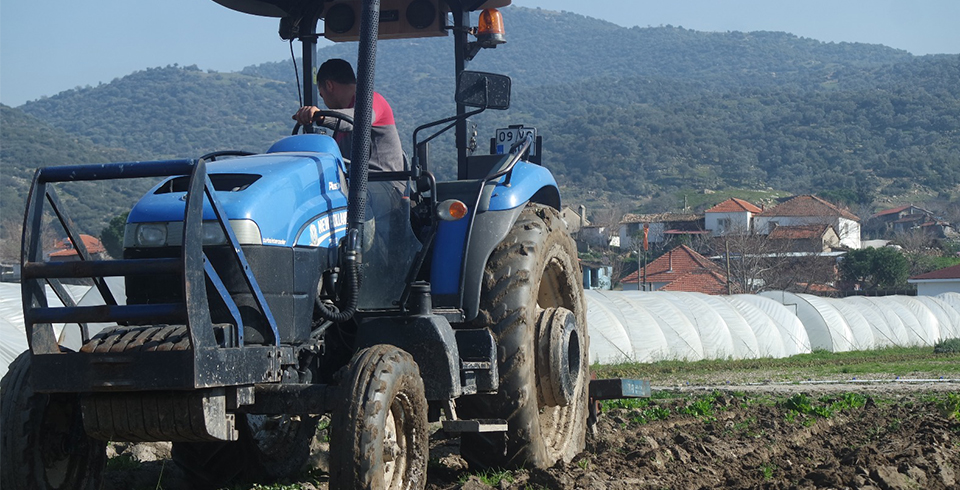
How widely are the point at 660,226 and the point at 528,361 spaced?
3314 inches

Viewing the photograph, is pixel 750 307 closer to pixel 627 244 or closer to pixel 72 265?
pixel 72 265

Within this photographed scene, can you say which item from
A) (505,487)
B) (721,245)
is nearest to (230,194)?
(505,487)

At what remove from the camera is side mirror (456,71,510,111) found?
5875mm

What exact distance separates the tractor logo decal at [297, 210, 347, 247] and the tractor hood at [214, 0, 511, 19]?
6.18 feet

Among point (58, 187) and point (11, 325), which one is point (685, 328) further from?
point (58, 187)

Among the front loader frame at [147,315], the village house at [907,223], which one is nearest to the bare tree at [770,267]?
the village house at [907,223]

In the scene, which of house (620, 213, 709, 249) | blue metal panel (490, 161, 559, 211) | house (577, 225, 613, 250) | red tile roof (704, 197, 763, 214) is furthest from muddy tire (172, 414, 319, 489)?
red tile roof (704, 197, 763, 214)

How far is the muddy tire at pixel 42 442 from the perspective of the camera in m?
4.81

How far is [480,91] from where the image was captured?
19.4ft

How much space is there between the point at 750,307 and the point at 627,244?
6078 cm

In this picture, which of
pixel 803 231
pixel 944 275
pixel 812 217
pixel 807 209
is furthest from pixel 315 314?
pixel 807 209

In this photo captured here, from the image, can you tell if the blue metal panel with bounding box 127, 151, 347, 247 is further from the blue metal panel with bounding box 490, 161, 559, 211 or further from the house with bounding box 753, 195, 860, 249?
the house with bounding box 753, 195, 860, 249

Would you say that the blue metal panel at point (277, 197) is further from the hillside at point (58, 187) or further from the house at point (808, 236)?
the house at point (808, 236)

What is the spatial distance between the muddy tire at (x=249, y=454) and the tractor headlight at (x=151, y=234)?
1468 millimetres
